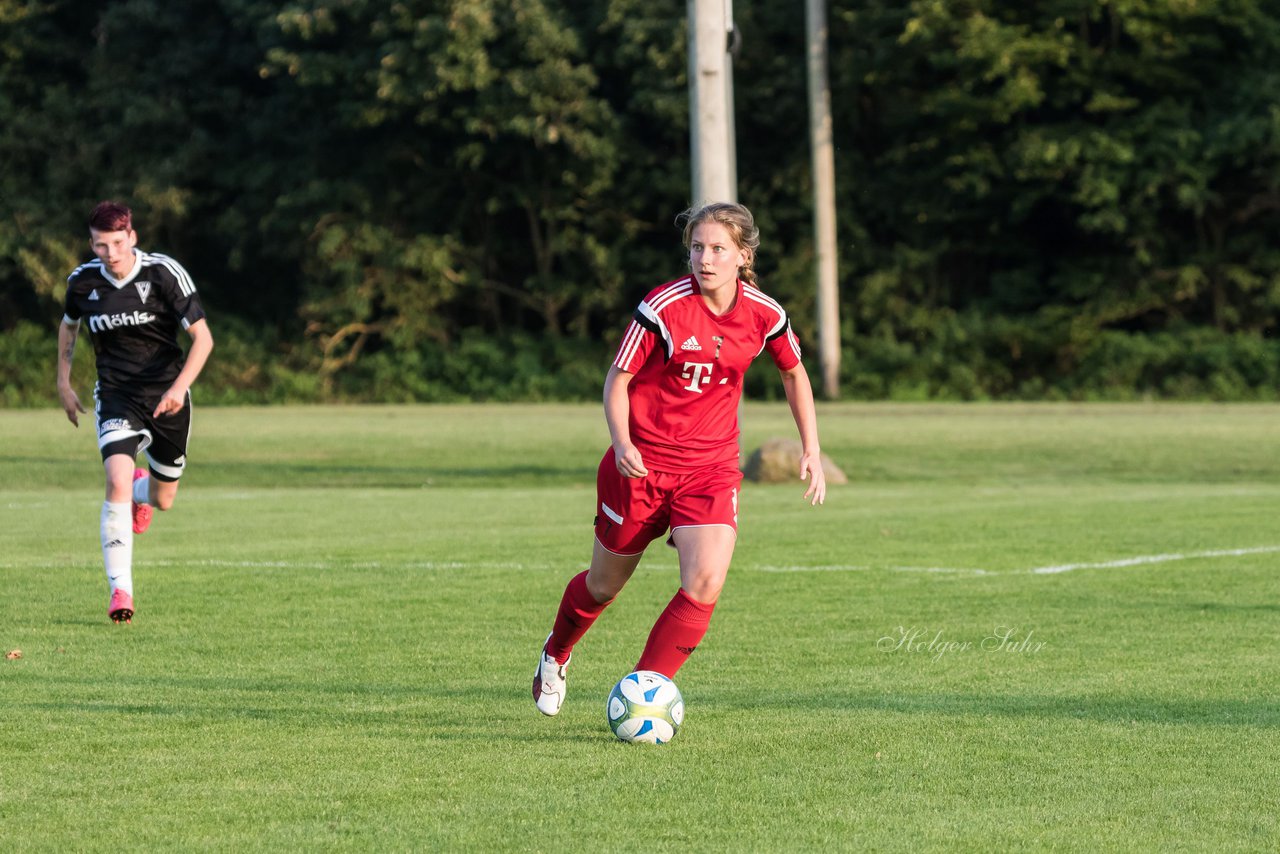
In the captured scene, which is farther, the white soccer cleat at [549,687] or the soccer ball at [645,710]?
the white soccer cleat at [549,687]

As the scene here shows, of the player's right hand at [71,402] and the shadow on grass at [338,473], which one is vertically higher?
the player's right hand at [71,402]

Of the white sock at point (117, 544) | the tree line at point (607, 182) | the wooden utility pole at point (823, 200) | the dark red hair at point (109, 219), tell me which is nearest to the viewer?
the white sock at point (117, 544)

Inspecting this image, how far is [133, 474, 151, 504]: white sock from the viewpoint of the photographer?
11.3 meters

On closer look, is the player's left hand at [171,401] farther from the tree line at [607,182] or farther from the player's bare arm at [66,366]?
the tree line at [607,182]

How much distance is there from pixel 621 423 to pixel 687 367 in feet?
1.17

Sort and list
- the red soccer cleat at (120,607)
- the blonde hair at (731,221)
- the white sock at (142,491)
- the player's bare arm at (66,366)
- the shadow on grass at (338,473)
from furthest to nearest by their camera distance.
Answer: the shadow on grass at (338,473), the white sock at (142,491), the player's bare arm at (66,366), the red soccer cleat at (120,607), the blonde hair at (731,221)

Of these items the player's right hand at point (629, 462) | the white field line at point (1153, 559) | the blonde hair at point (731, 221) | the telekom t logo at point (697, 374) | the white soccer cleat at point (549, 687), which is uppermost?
the blonde hair at point (731, 221)

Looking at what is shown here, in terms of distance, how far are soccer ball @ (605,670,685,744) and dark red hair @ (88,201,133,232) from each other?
15.7 feet

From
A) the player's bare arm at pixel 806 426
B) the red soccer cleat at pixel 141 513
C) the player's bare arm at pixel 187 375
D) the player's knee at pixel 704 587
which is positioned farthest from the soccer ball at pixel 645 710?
the red soccer cleat at pixel 141 513

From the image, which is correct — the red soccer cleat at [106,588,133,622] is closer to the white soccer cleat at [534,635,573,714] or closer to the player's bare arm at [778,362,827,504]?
the white soccer cleat at [534,635,573,714]

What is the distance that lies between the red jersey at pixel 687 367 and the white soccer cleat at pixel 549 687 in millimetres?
867

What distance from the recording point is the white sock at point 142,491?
37.0 ft

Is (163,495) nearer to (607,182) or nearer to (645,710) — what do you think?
(645,710)

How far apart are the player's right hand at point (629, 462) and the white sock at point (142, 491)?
235 inches
